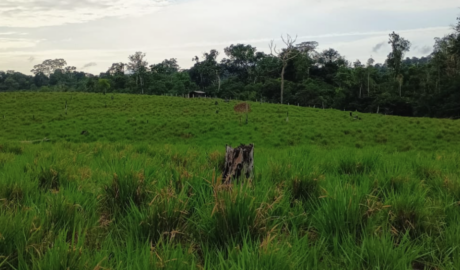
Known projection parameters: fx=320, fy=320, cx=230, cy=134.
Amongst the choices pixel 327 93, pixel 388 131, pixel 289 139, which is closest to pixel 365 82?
pixel 327 93

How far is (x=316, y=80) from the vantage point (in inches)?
3201

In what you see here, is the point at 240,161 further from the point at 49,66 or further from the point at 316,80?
the point at 49,66

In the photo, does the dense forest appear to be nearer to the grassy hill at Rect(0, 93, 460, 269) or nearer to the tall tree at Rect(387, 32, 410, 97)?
the tall tree at Rect(387, 32, 410, 97)

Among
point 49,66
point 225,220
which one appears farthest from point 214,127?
point 49,66

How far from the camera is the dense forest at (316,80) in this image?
61438mm

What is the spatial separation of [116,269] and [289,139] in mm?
23110

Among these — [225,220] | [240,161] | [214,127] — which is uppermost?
[240,161]

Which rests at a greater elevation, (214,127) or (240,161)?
(240,161)

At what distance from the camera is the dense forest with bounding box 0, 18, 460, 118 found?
61.4 metres

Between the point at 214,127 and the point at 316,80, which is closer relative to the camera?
the point at 214,127

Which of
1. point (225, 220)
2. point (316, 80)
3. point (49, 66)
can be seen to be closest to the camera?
point (225, 220)

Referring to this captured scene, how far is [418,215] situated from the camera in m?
2.43

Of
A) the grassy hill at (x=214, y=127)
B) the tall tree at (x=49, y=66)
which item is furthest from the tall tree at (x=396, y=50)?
the tall tree at (x=49, y=66)

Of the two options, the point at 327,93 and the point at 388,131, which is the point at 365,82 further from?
the point at 388,131
